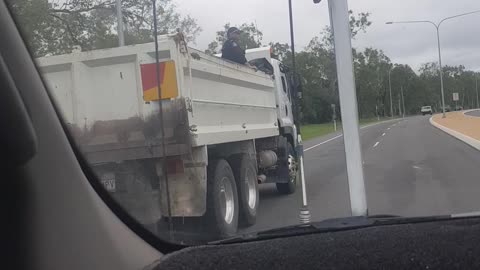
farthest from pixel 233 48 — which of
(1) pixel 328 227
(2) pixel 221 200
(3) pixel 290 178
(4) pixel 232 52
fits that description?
(1) pixel 328 227

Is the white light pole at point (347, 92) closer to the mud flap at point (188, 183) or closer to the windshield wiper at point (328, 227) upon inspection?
the windshield wiper at point (328, 227)

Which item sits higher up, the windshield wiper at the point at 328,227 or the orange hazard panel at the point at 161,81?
the orange hazard panel at the point at 161,81

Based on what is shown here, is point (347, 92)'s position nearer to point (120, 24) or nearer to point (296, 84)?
point (296, 84)

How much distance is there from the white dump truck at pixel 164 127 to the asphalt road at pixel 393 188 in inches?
35.9

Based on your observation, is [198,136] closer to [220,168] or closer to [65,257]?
[220,168]

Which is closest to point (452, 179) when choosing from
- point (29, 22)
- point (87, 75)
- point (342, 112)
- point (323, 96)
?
point (323, 96)

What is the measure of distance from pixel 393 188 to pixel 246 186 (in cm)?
395

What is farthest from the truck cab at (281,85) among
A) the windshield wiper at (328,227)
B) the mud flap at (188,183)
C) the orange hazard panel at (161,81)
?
the windshield wiper at (328,227)

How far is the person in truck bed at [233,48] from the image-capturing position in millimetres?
6828

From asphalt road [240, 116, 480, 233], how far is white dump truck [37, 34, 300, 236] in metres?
0.91

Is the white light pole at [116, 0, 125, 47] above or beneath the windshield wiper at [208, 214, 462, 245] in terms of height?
above

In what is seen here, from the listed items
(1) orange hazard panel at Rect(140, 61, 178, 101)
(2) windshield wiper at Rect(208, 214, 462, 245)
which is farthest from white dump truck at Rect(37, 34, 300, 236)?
(2) windshield wiper at Rect(208, 214, 462, 245)

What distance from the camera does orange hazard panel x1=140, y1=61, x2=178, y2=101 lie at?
5.02 metres

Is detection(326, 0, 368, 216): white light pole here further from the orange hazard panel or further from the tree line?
the orange hazard panel
